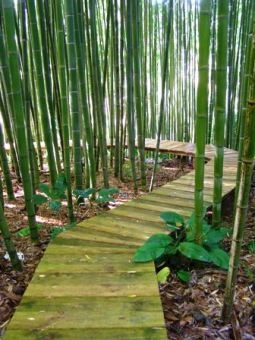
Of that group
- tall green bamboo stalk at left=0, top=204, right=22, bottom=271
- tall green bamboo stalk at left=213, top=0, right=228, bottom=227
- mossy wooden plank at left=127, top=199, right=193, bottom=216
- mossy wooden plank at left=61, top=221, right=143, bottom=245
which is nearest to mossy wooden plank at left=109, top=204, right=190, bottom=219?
mossy wooden plank at left=127, top=199, right=193, bottom=216

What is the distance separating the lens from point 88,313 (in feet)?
3.78

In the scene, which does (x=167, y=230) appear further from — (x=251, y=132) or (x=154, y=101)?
(x=154, y=101)

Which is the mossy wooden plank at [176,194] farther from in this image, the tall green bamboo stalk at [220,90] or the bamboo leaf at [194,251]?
the bamboo leaf at [194,251]

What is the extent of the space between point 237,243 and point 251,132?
35 centimetres

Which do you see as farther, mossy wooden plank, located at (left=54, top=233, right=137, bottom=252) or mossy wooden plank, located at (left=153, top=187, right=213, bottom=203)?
mossy wooden plank, located at (left=153, top=187, right=213, bottom=203)

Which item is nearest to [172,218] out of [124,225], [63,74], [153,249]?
[153,249]

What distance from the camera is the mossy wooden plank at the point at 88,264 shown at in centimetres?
143

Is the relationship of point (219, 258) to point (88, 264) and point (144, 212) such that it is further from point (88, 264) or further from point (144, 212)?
point (144, 212)

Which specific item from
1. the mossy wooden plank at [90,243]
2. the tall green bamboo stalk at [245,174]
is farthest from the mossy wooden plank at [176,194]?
the tall green bamboo stalk at [245,174]

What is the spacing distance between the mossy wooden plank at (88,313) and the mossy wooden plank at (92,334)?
0.01 meters

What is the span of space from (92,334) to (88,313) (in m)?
0.10

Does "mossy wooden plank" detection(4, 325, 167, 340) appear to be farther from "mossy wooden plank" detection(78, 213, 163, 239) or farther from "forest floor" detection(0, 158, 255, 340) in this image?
"mossy wooden plank" detection(78, 213, 163, 239)

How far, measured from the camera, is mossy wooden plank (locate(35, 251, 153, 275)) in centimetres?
143

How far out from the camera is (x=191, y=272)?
1530 millimetres
